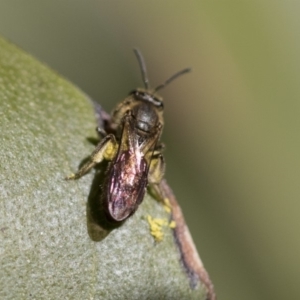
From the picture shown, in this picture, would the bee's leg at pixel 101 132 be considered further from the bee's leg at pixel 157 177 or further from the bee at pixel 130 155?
the bee's leg at pixel 157 177

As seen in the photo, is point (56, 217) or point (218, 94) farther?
point (218, 94)

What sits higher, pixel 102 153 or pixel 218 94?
pixel 102 153

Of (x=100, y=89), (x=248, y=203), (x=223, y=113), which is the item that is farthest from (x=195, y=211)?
(x=100, y=89)

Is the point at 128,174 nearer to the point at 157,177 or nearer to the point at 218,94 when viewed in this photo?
the point at 157,177

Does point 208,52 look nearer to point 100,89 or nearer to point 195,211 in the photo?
point 100,89

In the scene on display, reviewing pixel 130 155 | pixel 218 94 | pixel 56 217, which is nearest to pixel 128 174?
pixel 130 155

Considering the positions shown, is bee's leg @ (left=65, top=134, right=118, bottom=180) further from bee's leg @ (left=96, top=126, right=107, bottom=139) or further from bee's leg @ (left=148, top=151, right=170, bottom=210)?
bee's leg @ (left=148, top=151, right=170, bottom=210)

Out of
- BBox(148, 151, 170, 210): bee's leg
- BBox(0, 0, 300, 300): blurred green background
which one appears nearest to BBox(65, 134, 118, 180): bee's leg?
BBox(148, 151, 170, 210): bee's leg
